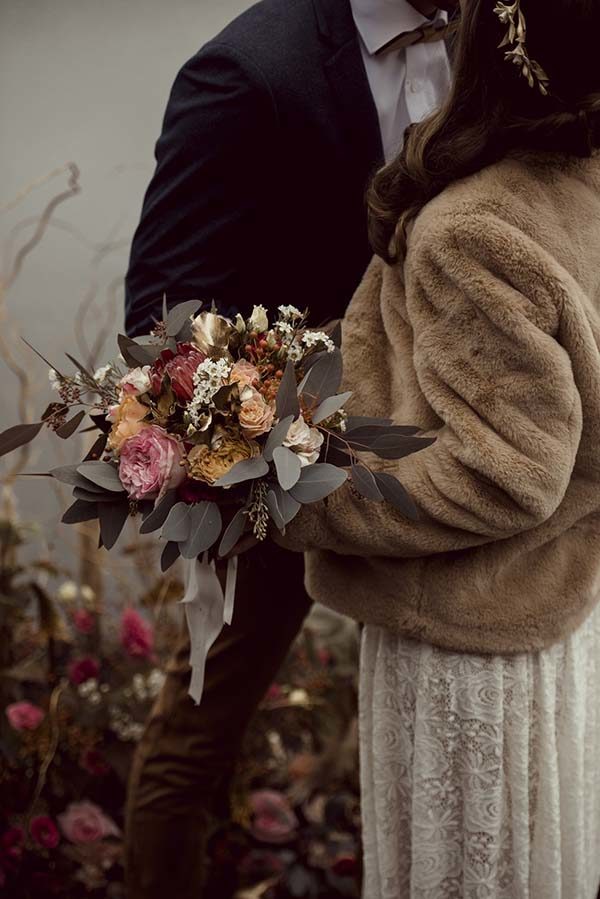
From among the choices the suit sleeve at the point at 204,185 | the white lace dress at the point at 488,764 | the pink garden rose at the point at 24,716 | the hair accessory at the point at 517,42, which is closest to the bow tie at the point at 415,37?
the suit sleeve at the point at 204,185

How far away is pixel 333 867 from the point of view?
6.98 ft

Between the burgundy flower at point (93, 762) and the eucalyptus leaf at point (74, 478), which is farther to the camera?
the burgundy flower at point (93, 762)

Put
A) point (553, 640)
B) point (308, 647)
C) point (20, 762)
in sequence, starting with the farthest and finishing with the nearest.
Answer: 1. point (308, 647)
2. point (20, 762)
3. point (553, 640)

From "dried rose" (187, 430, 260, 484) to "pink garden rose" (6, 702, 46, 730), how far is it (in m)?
1.13

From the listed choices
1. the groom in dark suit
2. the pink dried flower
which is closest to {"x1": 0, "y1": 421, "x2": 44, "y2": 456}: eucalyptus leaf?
the groom in dark suit

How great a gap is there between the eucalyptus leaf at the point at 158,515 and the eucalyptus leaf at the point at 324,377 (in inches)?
7.4

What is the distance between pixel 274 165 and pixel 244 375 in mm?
496

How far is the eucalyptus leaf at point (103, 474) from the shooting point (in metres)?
1.15

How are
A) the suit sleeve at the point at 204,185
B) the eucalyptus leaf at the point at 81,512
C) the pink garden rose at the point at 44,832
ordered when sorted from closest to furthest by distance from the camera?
the eucalyptus leaf at the point at 81,512, the suit sleeve at the point at 204,185, the pink garden rose at the point at 44,832

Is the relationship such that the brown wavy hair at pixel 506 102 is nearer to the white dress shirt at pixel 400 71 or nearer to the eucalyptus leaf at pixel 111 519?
the white dress shirt at pixel 400 71

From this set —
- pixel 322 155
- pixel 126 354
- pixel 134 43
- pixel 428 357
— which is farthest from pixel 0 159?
pixel 428 357

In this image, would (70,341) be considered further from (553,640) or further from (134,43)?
(553,640)

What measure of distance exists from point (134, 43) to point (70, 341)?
71 centimetres

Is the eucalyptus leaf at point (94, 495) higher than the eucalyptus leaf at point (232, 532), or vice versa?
the eucalyptus leaf at point (94, 495)
